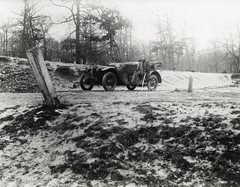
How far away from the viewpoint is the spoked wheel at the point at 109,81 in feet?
32.7

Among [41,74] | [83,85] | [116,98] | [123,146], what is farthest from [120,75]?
[123,146]

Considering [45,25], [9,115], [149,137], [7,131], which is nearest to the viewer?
[149,137]

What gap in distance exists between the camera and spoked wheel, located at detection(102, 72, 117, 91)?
996cm

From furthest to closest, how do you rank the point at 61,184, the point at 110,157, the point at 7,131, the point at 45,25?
the point at 45,25 < the point at 7,131 < the point at 110,157 < the point at 61,184

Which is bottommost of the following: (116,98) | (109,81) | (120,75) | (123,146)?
(123,146)

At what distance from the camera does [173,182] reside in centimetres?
323

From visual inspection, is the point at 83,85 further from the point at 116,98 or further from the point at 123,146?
the point at 123,146

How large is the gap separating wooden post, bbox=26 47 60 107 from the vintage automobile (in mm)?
4341

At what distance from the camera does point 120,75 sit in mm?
10445

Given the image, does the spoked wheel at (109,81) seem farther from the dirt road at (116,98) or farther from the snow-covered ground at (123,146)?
the snow-covered ground at (123,146)

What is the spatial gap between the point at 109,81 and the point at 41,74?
484cm

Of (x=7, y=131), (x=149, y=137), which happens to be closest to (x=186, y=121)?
(x=149, y=137)

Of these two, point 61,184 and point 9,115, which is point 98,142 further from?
point 9,115

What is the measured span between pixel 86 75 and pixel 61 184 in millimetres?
7343
